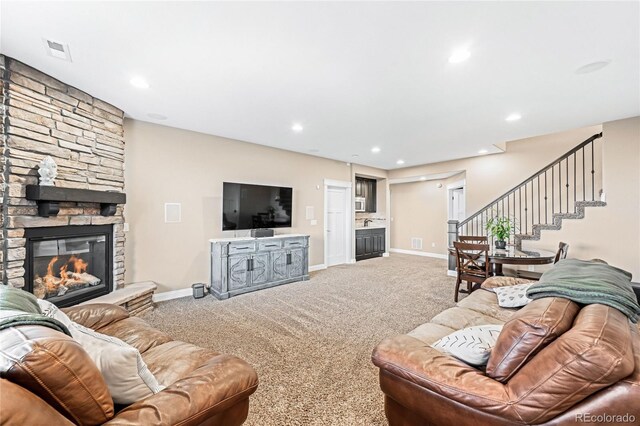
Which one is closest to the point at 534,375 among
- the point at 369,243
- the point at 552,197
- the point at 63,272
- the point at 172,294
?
the point at 63,272

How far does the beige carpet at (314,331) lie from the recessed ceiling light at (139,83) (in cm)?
264

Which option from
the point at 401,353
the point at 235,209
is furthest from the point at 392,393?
the point at 235,209

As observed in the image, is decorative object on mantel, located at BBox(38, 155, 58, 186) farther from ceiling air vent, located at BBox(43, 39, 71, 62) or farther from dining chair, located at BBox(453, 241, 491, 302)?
dining chair, located at BBox(453, 241, 491, 302)

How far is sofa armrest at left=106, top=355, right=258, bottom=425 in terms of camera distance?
0.93 meters

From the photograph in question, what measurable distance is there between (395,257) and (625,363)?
6.91 metres

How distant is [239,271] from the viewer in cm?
420

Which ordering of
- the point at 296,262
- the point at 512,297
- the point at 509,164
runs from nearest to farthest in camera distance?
the point at 512,297 < the point at 296,262 < the point at 509,164

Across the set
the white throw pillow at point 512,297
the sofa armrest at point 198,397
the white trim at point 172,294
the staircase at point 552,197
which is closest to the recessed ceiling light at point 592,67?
the white throw pillow at point 512,297

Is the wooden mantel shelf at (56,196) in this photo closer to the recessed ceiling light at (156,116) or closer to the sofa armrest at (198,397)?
the recessed ceiling light at (156,116)

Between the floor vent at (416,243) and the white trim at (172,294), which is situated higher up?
the floor vent at (416,243)

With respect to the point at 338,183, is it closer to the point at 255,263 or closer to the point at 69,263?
the point at 255,263

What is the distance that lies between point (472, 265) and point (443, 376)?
337cm

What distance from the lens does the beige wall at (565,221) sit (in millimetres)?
3676

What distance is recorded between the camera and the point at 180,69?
2.43 m
